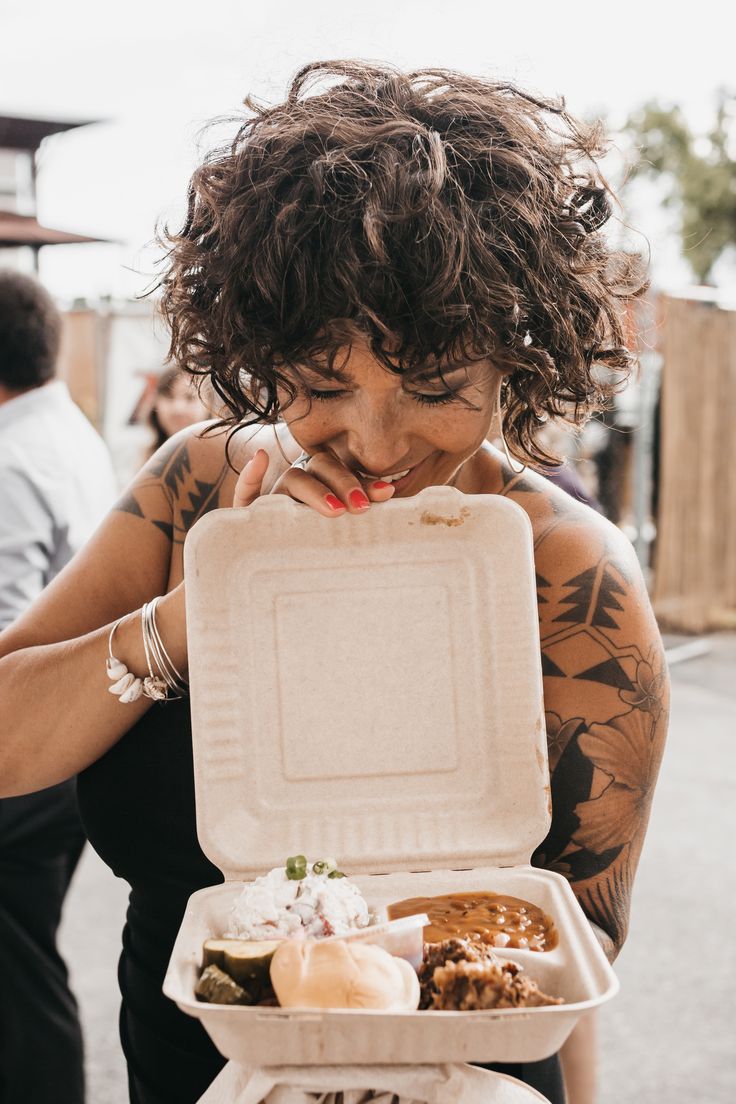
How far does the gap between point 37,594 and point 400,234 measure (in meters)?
2.01

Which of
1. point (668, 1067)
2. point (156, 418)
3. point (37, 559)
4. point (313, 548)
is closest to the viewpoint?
point (313, 548)

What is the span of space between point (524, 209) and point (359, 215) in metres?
0.20

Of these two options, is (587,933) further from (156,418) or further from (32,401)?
(156,418)

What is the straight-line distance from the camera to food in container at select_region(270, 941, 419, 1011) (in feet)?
3.61

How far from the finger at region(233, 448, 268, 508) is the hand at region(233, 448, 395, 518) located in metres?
0.05

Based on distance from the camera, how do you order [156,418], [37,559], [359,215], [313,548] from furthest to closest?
[156,418] < [37,559] < [313,548] < [359,215]

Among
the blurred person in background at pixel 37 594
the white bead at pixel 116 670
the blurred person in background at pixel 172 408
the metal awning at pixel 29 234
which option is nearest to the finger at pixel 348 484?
the white bead at pixel 116 670

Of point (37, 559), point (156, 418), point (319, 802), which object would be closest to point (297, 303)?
point (319, 802)

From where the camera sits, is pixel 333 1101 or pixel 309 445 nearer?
pixel 333 1101

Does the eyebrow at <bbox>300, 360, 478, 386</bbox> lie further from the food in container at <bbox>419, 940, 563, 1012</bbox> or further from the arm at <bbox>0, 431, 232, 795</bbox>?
the food in container at <bbox>419, 940, 563, 1012</bbox>

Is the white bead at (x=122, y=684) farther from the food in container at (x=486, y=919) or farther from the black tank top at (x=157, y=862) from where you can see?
the food in container at (x=486, y=919)

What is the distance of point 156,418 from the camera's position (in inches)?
211

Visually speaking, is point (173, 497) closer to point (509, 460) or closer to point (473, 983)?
point (509, 460)

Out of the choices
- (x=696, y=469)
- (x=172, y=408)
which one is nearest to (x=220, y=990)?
(x=172, y=408)
